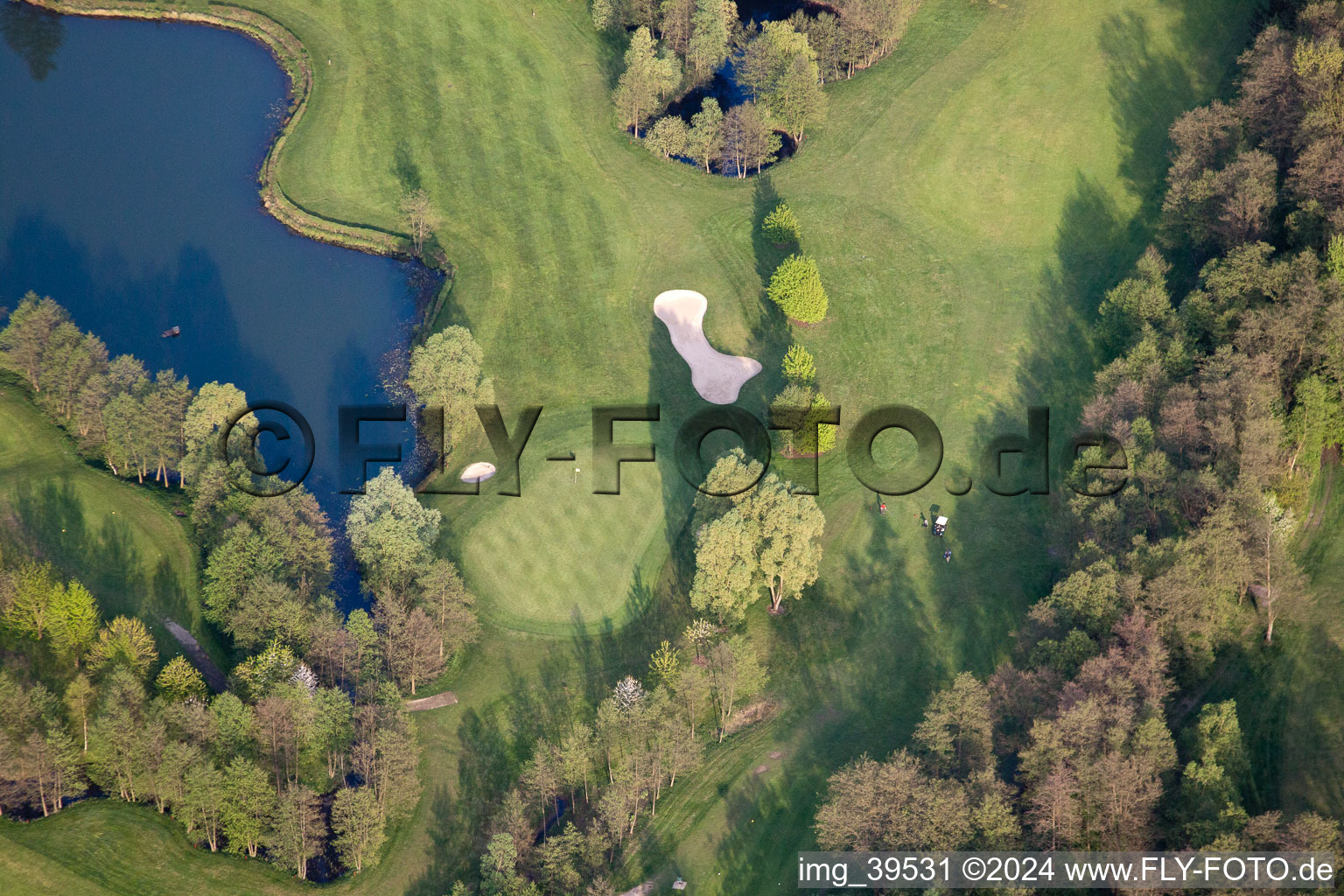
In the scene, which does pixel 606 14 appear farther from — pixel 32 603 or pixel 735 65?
pixel 32 603

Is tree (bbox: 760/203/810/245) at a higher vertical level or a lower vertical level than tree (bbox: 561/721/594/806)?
higher

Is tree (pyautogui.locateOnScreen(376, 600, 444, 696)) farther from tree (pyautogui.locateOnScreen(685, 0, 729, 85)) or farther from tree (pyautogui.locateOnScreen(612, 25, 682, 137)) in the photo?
tree (pyautogui.locateOnScreen(685, 0, 729, 85))

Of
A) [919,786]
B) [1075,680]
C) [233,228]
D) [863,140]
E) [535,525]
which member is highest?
[863,140]

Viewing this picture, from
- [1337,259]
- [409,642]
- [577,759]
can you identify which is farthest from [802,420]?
[1337,259]

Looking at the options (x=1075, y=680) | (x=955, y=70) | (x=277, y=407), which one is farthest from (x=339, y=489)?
(x=955, y=70)

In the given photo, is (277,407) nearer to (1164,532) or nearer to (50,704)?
(50,704)

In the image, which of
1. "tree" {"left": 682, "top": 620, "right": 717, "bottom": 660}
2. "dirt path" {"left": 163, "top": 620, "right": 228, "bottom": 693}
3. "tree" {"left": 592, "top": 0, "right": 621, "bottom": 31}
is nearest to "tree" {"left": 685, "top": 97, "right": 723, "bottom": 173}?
"tree" {"left": 592, "top": 0, "right": 621, "bottom": 31}
